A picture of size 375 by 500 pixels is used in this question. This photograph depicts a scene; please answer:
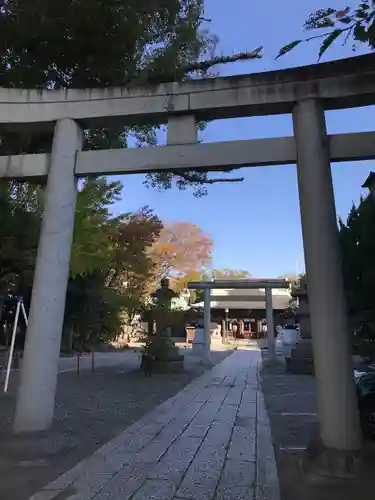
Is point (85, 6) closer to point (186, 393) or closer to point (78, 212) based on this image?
point (78, 212)

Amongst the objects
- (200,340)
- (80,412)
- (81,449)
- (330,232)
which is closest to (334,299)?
(330,232)

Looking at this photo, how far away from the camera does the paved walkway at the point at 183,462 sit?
140 inches

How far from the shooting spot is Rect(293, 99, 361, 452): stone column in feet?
12.3

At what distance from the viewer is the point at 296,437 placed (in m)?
5.71

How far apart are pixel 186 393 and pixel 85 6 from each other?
27.7ft

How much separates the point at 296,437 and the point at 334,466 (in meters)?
2.25

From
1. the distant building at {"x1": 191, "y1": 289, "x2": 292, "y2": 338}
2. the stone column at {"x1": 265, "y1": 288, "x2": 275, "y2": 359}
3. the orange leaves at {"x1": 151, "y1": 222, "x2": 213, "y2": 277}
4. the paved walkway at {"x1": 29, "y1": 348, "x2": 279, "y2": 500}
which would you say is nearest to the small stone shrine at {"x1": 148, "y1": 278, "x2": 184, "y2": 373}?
the stone column at {"x1": 265, "y1": 288, "x2": 275, "y2": 359}

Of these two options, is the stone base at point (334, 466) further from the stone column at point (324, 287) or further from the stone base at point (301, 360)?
the stone base at point (301, 360)

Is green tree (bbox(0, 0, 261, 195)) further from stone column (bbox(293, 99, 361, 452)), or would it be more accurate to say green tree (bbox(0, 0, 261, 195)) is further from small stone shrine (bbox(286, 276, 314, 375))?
Answer: small stone shrine (bbox(286, 276, 314, 375))

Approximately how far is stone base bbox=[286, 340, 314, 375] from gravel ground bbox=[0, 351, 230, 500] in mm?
3467

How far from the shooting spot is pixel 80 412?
7254 millimetres

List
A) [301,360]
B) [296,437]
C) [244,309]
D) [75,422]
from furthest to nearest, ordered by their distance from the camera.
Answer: [244,309] < [301,360] < [75,422] < [296,437]

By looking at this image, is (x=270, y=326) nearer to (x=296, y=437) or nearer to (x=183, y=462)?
(x=296, y=437)

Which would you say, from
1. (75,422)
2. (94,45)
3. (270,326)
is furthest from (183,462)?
(270,326)
